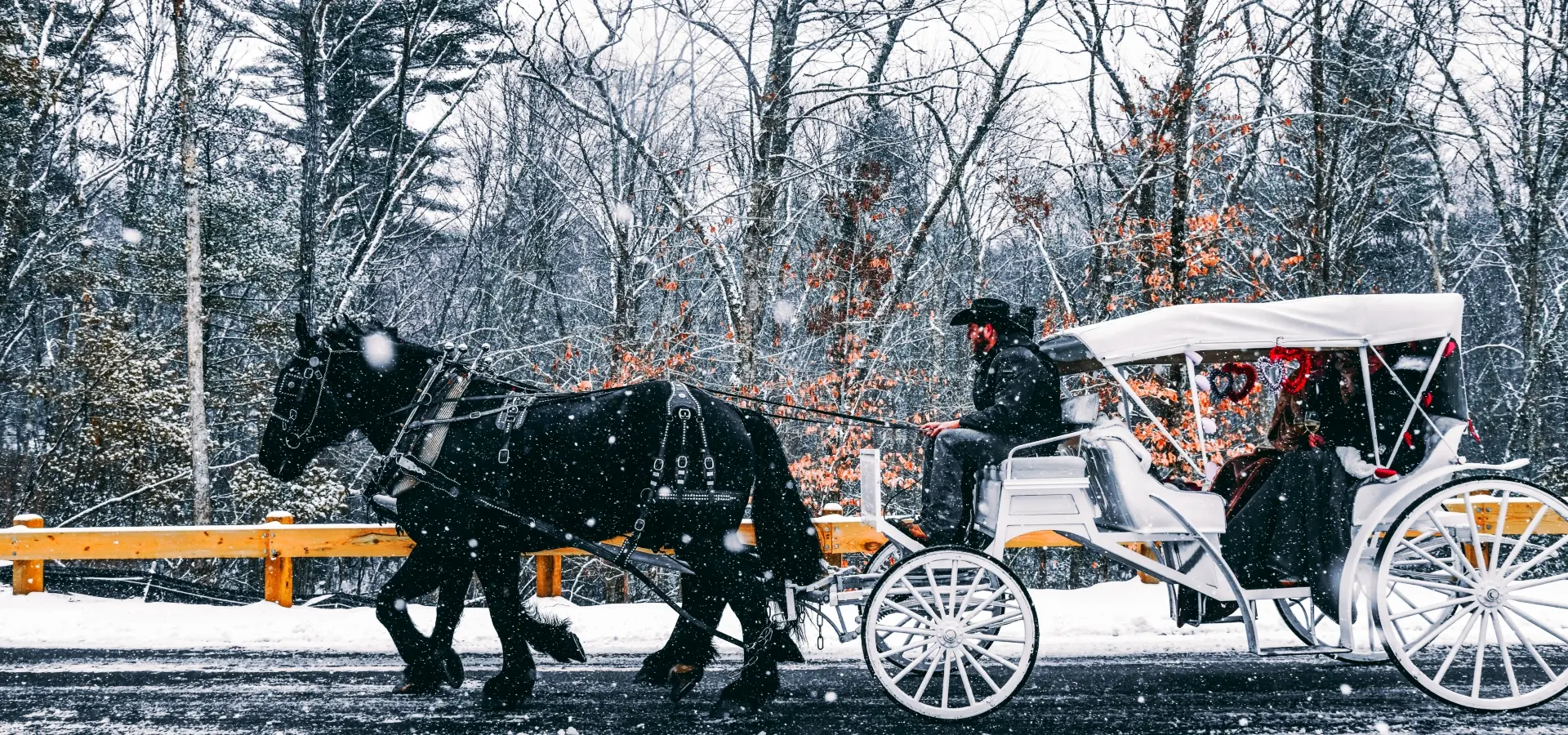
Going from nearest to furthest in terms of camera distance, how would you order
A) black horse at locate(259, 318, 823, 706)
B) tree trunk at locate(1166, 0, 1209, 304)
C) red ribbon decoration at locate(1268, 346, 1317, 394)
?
black horse at locate(259, 318, 823, 706)
red ribbon decoration at locate(1268, 346, 1317, 394)
tree trunk at locate(1166, 0, 1209, 304)

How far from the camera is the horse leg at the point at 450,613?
14.5 ft

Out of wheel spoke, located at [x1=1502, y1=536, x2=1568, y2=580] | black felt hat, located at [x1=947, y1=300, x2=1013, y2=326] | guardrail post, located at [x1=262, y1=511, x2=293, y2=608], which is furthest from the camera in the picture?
guardrail post, located at [x1=262, y1=511, x2=293, y2=608]

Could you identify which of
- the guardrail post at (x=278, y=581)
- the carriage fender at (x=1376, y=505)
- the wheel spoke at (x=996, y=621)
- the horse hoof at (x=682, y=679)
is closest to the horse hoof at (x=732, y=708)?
the horse hoof at (x=682, y=679)

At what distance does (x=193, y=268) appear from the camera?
12.0m

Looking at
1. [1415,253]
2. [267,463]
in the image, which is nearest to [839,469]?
[267,463]

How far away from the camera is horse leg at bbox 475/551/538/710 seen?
14.3ft

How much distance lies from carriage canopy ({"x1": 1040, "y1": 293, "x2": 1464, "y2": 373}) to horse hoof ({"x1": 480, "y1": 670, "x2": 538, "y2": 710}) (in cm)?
321

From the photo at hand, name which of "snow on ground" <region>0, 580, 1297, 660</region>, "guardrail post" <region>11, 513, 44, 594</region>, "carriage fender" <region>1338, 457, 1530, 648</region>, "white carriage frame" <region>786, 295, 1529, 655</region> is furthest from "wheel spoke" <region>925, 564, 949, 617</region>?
"guardrail post" <region>11, 513, 44, 594</region>

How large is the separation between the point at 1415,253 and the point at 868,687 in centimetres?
2384

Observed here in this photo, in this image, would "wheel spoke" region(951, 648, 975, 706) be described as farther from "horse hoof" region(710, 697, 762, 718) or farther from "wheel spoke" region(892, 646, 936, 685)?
"horse hoof" region(710, 697, 762, 718)

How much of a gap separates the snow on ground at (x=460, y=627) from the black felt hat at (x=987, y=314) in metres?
2.02

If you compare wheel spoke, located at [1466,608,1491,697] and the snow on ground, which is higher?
wheel spoke, located at [1466,608,1491,697]

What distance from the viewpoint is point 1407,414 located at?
450 centimetres

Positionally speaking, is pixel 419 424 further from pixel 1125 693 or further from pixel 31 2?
pixel 31 2
